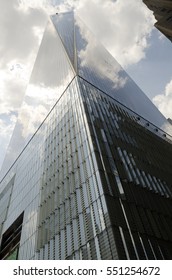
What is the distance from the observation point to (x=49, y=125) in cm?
5372

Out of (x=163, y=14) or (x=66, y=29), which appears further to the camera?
(x=66, y=29)

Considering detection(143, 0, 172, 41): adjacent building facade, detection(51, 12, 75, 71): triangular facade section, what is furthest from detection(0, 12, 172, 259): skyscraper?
detection(51, 12, 75, 71): triangular facade section

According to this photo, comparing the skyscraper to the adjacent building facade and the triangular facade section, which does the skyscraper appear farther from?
the triangular facade section

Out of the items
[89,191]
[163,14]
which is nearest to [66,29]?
[163,14]

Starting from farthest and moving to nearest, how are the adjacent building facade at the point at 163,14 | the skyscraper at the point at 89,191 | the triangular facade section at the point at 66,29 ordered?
the triangular facade section at the point at 66,29 < the adjacent building facade at the point at 163,14 < the skyscraper at the point at 89,191

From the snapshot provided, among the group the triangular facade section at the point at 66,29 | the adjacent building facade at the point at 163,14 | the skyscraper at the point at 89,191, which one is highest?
the triangular facade section at the point at 66,29

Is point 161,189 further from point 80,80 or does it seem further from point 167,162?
point 80,80

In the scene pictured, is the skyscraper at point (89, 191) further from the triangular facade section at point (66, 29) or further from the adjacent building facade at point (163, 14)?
the triangular facade section at point (66, 29)

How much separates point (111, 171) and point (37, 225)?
1260cm

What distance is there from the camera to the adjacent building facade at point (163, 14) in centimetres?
5807

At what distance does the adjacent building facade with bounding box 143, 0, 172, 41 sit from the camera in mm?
58072

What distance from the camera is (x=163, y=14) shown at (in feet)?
199

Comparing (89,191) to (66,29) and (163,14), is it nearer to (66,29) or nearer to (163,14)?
(163,14)

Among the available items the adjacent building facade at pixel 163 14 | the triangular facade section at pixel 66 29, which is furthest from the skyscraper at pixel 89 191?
the triangular facade section at pixel 66 29
